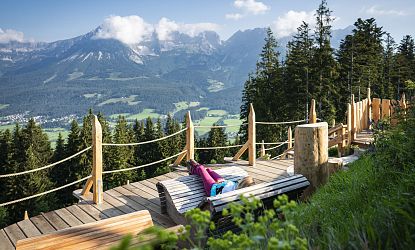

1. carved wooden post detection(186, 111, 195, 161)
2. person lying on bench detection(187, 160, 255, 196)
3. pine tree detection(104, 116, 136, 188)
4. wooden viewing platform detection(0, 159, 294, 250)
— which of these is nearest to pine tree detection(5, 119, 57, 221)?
pine tree detection(104, 116, 136, 188)

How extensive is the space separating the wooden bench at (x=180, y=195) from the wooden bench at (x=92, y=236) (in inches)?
63.4

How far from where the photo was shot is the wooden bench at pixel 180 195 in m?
4.33

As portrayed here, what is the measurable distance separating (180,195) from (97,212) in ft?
4.27

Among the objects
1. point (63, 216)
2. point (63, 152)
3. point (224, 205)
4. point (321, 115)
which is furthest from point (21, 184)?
point (224, 205)

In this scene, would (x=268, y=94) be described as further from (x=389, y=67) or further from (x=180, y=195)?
(x=180, y=195)

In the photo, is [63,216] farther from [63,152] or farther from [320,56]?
[63,152]

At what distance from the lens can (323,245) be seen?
1.81 meters

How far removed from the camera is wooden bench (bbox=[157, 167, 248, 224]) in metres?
4.33

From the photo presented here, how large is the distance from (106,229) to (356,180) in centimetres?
199

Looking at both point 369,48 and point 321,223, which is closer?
point 321,223

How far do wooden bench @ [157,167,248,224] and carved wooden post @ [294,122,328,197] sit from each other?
49.1 inches

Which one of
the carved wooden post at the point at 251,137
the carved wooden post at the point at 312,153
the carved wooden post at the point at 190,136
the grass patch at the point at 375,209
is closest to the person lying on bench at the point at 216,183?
the carved wooden post at the point at 312,153

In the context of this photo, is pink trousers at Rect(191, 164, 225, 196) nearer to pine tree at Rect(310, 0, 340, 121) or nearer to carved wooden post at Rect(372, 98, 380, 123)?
carved wooden post at Rect(372, 98, 380, 123)

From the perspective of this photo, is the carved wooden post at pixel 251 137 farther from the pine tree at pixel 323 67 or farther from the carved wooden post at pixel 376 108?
the pine tree at pixel 323 67
